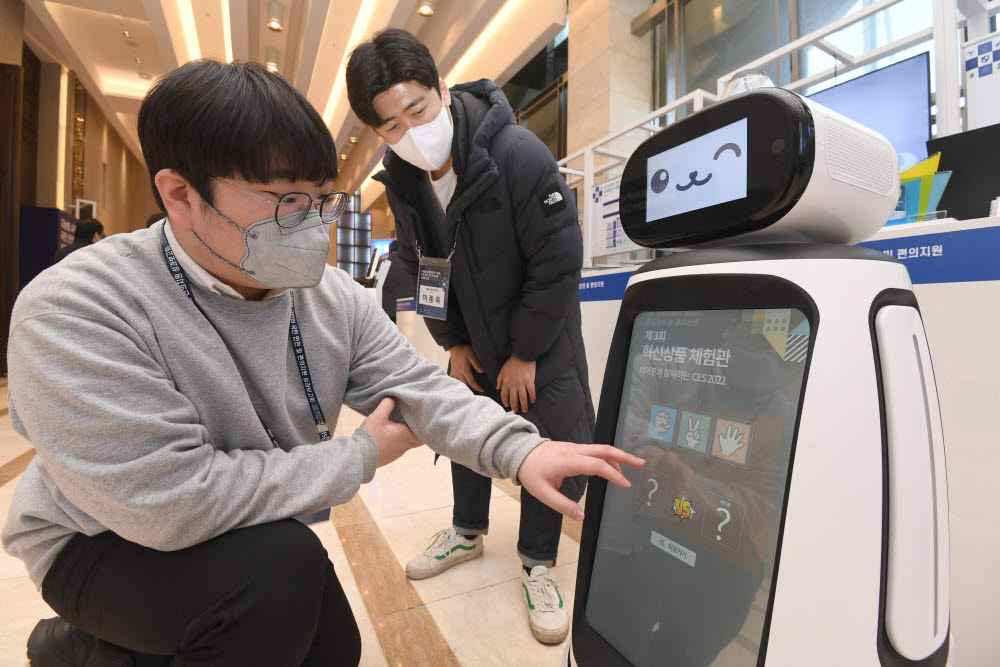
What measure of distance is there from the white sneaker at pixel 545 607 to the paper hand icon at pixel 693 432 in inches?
25.8

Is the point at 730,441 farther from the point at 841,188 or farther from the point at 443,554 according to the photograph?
the point at 443,554

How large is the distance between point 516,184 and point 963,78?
1253 millimetres

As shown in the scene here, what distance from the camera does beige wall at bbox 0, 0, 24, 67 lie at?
4.88 m

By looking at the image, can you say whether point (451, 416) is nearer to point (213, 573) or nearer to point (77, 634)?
point (213, 573)

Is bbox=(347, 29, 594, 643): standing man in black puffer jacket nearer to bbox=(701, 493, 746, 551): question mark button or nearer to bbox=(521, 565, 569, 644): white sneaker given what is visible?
bbox=(521, 565, 569, 644): white sneaker

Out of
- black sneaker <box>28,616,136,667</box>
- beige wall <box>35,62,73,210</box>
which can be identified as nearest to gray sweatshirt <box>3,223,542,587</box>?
black sneaker <box>28,616,136,667</box>

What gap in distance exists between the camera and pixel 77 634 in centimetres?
72

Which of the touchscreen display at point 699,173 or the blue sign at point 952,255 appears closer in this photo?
the touchscreen display at point 699,173

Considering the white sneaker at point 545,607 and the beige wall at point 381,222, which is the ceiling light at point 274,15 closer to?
the beige wall at point 381,222

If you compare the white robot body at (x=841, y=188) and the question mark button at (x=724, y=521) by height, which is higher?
the white robot body at (x=841, y=188)

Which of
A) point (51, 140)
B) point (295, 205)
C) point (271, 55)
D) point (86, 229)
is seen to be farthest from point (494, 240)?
point (51, 140)

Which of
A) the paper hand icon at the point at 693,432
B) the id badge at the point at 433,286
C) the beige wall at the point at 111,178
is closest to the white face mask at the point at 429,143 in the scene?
the id badge at the point at 433,286

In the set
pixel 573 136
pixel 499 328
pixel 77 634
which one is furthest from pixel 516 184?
pixel 573 136

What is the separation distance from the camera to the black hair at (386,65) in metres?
1.10
